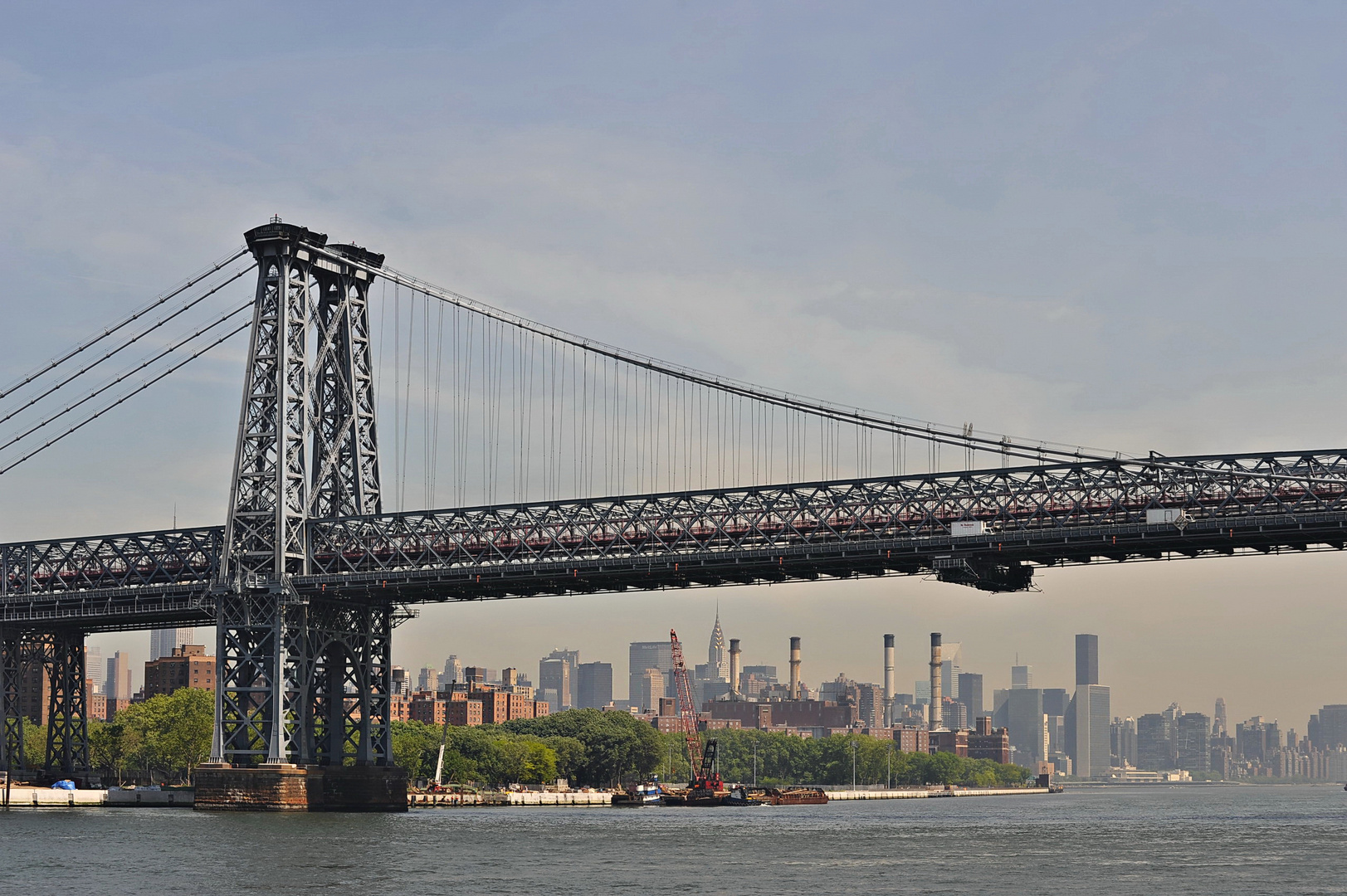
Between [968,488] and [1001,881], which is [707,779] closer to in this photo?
[968,488]

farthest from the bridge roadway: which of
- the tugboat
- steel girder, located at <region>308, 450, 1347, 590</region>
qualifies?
the tugboat

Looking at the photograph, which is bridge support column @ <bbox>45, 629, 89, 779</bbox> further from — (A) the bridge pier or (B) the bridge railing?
(B) the bridge railing

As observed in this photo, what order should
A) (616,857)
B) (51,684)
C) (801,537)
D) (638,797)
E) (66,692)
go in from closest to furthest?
1. (616,857)
2. (801,537)
3. (51,684)
4. (66,692)
5. (638,797)

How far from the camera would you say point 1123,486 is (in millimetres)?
88062

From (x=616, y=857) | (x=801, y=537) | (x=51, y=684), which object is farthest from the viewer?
(x=51, y=684)

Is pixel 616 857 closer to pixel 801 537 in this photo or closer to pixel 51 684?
pixel 801 537

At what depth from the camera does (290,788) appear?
320 feet

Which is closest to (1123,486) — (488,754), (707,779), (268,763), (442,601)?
(442,601)

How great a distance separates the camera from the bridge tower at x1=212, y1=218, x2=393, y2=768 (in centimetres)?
9925

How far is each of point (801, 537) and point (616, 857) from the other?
2402 centimetres

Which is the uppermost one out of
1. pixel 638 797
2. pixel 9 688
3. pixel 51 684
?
pixel 51 684

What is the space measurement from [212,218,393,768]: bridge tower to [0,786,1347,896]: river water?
20.8 ft

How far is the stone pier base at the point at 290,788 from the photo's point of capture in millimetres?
97188

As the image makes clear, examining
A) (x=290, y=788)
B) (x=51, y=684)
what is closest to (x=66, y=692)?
(x=51, y=684)
